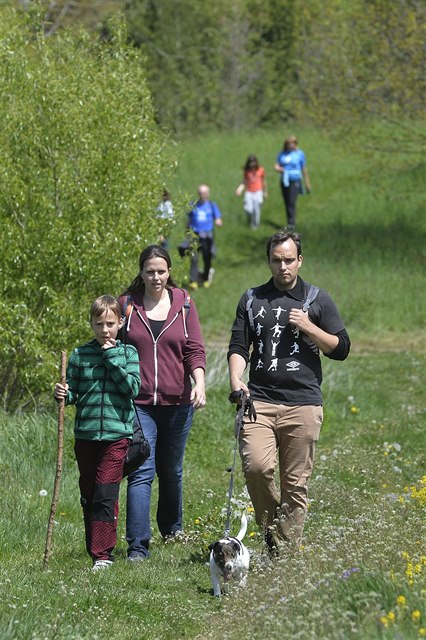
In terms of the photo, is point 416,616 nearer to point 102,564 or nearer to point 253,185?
point 102,564

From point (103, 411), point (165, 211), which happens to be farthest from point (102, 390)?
point (165, 211)

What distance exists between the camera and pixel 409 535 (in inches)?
246

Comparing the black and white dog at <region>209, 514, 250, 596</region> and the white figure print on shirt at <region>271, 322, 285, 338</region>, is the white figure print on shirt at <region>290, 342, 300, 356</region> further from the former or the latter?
the black and white dog at <region>209, 514, 250, 596</region>

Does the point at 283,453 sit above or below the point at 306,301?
below

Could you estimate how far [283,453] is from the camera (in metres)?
6.75

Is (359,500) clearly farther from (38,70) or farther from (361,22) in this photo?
(361,22)

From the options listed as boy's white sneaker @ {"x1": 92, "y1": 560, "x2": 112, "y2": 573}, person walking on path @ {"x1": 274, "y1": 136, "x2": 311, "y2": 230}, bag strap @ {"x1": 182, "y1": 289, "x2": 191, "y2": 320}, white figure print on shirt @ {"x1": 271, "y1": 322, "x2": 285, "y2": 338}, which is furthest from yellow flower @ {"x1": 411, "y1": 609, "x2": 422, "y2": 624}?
person walking on path @ {"x1": 274, "y1": 136, "x2": 311, "y2": 230}

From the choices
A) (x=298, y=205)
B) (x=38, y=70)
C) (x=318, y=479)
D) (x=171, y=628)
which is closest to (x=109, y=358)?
(x=171, y=628)

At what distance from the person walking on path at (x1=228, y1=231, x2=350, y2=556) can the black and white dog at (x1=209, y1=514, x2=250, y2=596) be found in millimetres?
452

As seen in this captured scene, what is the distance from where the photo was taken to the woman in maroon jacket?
7195 mm

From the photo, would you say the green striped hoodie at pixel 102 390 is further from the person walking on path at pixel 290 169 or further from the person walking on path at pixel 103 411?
the person walking on path at pixel 290 169

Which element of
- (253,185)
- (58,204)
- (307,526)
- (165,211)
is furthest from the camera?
(253,185)

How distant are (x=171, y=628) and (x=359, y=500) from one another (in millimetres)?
2816

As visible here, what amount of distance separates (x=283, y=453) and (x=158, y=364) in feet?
3.25
